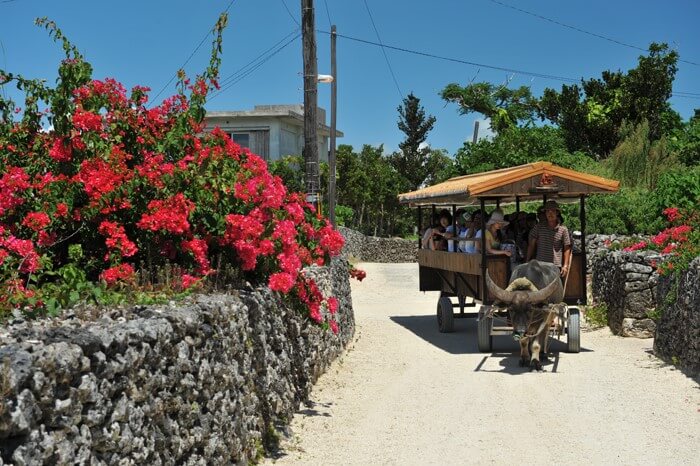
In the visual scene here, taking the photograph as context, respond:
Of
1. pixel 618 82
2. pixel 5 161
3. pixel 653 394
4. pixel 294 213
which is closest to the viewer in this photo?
pixel 5 161

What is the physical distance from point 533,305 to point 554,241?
1.85 m

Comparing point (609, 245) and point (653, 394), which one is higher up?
point (609, 245)

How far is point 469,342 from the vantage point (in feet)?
48.6

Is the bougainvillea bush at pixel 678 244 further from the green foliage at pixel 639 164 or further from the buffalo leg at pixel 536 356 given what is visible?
the green foliage at pixel 639 164

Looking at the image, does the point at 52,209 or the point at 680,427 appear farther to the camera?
the point at 680,427

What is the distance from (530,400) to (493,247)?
4.08 metres

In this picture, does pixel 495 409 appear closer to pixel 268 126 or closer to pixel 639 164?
pixel 639 164

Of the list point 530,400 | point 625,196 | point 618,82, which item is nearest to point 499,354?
point 530,400

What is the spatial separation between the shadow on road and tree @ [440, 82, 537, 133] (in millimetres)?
34870

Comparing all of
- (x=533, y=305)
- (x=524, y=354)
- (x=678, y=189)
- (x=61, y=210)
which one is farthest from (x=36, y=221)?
(x=678, y=189)

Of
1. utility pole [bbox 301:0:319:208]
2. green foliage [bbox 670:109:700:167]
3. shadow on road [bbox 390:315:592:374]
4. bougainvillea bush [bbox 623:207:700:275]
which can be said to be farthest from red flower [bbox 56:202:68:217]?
green foliage [bbox 670:109:700:167]

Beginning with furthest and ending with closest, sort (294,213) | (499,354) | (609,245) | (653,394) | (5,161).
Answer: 1. (609,245)
2. (499,354)
3. (653,394)
4. (294,213)
5. (5,161)

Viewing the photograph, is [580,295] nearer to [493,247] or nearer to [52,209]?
[493,247]

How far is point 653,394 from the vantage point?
1019 centimetres
